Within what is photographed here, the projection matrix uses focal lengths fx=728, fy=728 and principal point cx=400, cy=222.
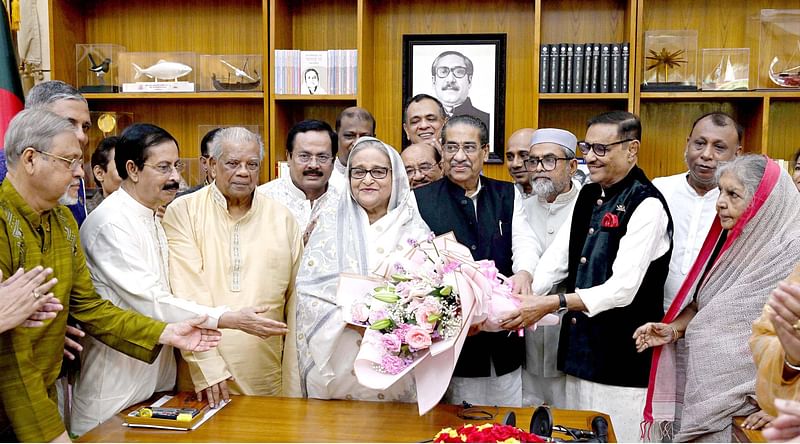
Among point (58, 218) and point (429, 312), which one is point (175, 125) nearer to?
point (58, 218)

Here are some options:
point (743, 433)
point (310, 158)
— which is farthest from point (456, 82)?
point (743, 433)

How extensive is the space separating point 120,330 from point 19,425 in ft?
1.44

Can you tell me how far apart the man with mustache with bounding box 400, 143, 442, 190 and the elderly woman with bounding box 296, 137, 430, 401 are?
2.58ft

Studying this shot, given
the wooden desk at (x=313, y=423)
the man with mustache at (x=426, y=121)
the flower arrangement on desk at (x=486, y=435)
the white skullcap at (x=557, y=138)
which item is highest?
the man with mustache at (x=426, y=121)

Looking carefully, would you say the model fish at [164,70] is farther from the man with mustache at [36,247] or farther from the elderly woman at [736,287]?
the elderly woman at [736,287]

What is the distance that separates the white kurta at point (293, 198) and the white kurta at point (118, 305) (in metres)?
1.17

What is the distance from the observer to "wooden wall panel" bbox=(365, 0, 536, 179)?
5156 millimetres

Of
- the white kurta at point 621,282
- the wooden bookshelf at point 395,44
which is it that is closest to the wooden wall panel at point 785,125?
the wooden bookshelf at point 395,44

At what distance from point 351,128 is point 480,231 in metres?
1.33

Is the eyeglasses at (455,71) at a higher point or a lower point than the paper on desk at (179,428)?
higher

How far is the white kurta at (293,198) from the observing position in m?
3.77

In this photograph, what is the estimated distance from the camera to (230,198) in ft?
9.98

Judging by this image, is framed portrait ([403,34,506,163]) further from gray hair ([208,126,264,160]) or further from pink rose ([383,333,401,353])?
pink rose ([383,333,401,353])

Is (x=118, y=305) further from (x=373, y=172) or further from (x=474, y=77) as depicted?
(x=474, y=77)
